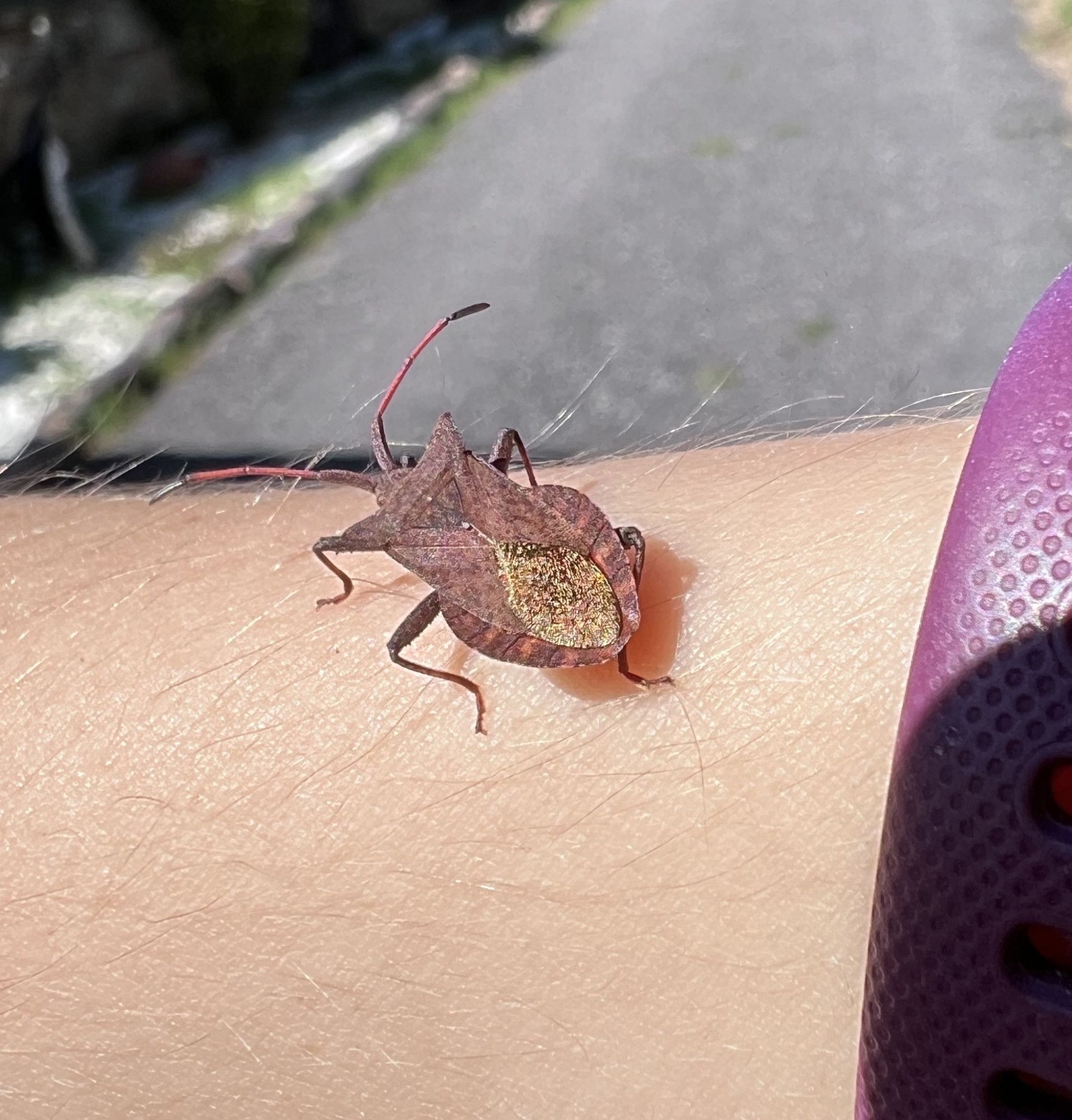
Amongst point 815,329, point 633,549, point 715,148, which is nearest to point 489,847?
point 633,549

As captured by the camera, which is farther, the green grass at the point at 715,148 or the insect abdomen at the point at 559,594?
the green grass at the point at 715,148

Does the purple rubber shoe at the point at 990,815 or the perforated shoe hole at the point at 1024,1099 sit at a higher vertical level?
the purple rubber shoe at the point at 990,815

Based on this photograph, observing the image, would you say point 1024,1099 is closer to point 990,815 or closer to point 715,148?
point 990,815

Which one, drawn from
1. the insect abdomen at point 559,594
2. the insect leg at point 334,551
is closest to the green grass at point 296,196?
the insect leg at point 334,551

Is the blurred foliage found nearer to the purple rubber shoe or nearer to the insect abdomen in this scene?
the insect abdomen

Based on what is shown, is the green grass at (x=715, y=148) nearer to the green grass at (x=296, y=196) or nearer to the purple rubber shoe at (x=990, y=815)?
the green grass at (x=296, y=196)

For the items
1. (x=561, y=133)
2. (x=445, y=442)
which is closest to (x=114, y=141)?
(x=561, y=133)

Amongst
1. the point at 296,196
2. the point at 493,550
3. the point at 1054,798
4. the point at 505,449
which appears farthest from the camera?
the point at 296,196
